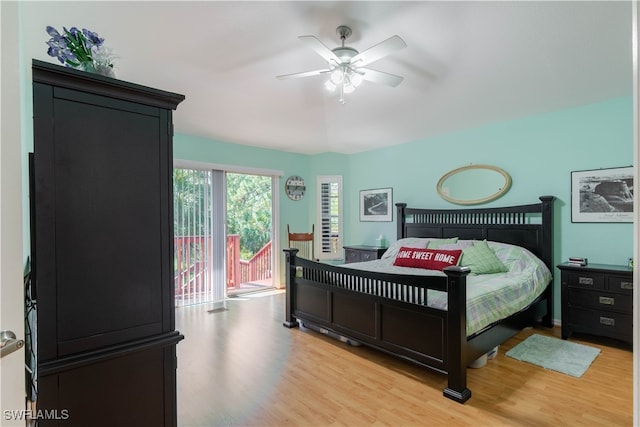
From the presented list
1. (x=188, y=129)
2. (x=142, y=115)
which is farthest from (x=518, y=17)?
(x=188, y=129)

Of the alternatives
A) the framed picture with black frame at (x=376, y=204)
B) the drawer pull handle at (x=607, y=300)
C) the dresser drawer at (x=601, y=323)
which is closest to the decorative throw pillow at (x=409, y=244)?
the framed picture with black frame at (x=376, y=204)

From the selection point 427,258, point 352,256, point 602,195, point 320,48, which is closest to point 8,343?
point 320,48

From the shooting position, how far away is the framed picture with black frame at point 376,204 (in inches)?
210

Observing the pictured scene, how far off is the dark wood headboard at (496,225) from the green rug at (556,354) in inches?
35.2

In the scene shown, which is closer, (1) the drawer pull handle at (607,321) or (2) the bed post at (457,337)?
(2) the bed post at (457,337)

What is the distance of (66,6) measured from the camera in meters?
1.96

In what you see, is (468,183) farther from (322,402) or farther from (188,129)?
(188,129)

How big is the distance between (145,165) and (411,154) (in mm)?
Answer: 4445

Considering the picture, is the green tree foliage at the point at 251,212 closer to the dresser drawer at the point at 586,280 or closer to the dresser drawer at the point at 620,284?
the dresser drawer at the point at 586,280

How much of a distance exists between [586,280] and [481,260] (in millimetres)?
949

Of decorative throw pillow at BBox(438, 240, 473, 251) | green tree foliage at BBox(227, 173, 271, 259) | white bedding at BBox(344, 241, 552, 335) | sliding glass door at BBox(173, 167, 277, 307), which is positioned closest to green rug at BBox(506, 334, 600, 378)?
white bedding at BBox(344, 241, 552, 335)

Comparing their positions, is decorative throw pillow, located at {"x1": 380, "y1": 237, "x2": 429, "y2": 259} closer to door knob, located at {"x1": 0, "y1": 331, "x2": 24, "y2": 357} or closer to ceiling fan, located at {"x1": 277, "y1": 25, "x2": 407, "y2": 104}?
ceiling fan, located at {"x1": 277, "y1": 25, "x2": 407, "y2": 104}

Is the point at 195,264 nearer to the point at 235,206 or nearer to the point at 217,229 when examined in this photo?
the point at 217,229

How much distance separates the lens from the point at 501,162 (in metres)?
4.07
